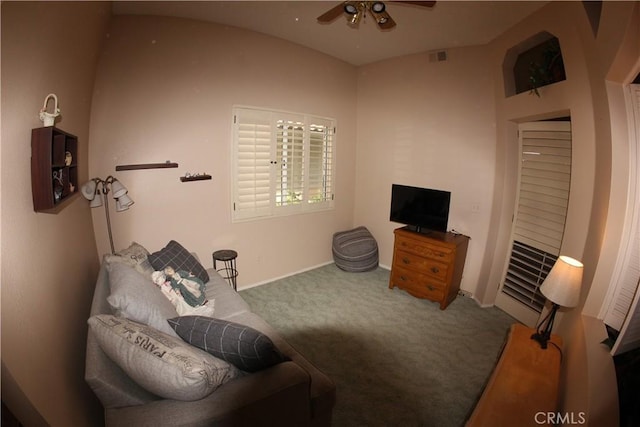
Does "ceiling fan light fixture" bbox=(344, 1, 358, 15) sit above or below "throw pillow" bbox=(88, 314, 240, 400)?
above

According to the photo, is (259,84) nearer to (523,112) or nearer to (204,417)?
(523,112)

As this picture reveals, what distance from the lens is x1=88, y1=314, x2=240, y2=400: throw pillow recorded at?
47.0 inches

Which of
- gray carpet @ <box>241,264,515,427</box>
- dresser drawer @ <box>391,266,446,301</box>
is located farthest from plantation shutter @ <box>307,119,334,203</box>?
dresser drawer @ <box>391,266,446,301</box>

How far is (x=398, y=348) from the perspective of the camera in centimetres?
258

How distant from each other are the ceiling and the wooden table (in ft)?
8.44

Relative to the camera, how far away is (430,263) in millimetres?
3307

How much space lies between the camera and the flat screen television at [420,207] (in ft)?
11.2

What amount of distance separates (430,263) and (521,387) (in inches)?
70.7

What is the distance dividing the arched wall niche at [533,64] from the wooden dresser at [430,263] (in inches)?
65.6

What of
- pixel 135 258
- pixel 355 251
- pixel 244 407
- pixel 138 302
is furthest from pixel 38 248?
pixel 355 251

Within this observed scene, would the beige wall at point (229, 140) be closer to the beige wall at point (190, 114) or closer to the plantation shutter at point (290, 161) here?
the beige wall at point (190, 114)

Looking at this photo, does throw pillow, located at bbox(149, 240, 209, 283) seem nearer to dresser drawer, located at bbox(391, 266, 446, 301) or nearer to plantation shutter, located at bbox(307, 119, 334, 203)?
plantation shutter, located at bbox(307, 119, 334, 203)

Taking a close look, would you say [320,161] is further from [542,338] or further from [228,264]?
[542,338]

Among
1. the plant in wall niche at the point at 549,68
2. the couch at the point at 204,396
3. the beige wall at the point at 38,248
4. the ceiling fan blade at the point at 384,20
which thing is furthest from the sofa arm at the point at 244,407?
the plant in wall niche at the point at 549,68
